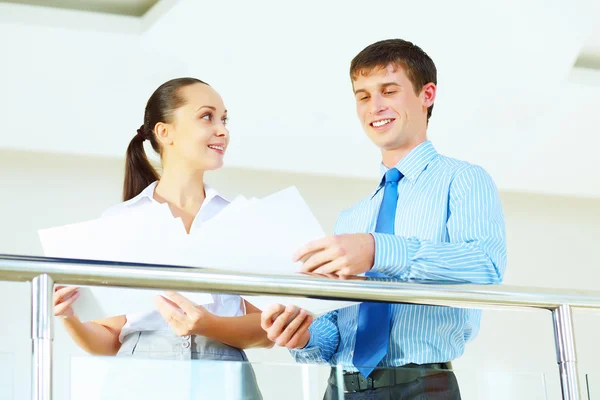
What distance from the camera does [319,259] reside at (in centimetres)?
180

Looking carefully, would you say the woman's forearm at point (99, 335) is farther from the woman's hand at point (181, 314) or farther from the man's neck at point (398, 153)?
the man's neck at point (398, 153)

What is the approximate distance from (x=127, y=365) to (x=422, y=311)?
0.64m

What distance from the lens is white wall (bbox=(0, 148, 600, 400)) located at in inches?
264

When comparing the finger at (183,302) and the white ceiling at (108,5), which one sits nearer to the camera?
the finger at (183,302)

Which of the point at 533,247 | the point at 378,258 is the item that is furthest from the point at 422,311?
the point at 533,247

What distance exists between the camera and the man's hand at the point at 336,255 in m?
1.79

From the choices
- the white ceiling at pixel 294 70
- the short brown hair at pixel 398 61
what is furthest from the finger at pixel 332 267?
the white ceiling at pixel 294 70

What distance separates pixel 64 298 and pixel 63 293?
1 centimetres

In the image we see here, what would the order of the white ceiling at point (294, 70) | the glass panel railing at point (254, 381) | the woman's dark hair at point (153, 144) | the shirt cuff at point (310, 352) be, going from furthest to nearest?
the white ceiling at point (294, 70) < the woman's dark hair at point (153, 144) < the shirt cuff at point (310, 352) < the glass panel railing at point (254, 381)

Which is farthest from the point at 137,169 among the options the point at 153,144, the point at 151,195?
the point at 151,195

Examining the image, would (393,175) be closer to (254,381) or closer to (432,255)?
(432,255)

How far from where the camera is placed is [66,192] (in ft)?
22.5

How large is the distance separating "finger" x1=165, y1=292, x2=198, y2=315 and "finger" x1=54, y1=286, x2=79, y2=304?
0.19 m

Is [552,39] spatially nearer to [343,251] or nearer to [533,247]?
[533,247]
